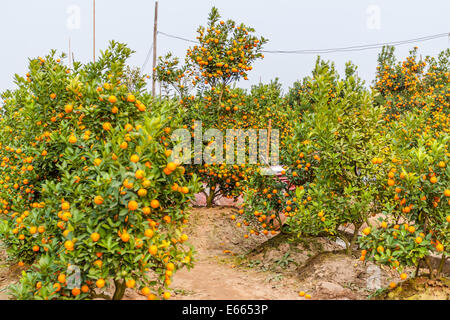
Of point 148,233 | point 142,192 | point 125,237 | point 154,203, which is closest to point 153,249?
point 148,233

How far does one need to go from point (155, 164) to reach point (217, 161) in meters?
5.06

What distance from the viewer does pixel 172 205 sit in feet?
11.1

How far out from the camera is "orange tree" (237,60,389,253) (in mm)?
4954

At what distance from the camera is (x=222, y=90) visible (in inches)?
319

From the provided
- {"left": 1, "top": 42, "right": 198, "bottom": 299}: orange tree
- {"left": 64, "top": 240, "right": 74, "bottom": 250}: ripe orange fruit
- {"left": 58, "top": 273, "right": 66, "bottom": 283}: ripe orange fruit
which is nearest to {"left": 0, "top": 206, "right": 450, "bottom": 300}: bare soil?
{"left": 1, "top": 42, "right": 198, "bottom": 299}: orange tree

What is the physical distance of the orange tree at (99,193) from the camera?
2.75m

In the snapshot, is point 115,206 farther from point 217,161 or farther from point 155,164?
point 217,161

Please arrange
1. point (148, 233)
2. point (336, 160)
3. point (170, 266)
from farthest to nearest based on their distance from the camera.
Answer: point (336, 160), point (170, 266), point (148, 233)

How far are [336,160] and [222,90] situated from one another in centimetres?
395

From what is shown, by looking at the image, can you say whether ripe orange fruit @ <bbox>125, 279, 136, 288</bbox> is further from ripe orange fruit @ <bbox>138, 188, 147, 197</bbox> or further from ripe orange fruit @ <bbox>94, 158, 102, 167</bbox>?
ripe orange fruit @ <bbox>94, 158, 102, 167</bbox>

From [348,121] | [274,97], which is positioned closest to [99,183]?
[348,121]

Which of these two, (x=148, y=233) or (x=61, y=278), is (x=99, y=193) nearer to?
(x=148, y=233)

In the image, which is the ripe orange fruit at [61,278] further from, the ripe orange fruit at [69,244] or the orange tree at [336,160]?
the orange tree at [336,160]

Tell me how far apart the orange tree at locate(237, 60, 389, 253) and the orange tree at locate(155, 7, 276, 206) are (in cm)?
249
